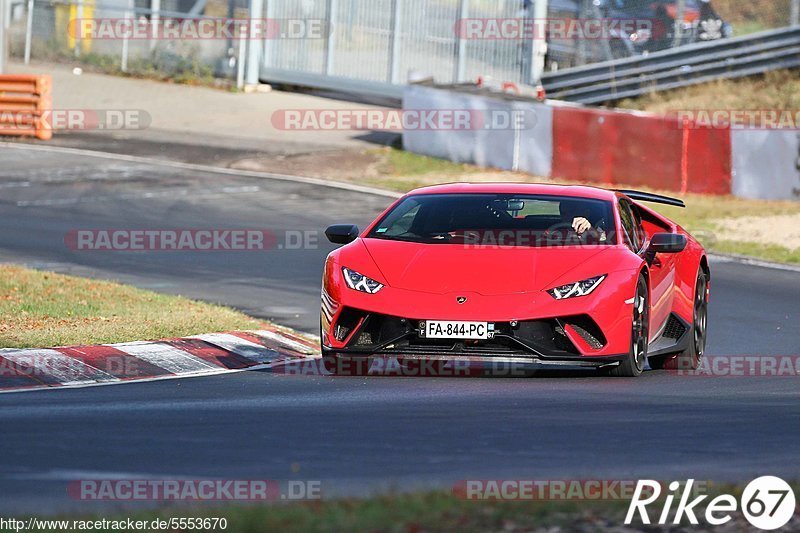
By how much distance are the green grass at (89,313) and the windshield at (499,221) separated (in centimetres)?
204

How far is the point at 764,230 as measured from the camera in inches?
855

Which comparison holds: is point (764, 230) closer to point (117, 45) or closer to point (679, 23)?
point (679, 23)

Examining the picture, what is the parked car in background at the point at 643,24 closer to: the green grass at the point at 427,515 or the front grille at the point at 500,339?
the front grille at the point at 500,339

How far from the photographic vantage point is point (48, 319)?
1214cm

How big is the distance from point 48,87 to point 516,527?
89.2 ft

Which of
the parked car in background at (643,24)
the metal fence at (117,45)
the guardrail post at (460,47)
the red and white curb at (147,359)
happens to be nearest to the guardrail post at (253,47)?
the metal fence at (117,45)

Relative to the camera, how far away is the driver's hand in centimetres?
1048

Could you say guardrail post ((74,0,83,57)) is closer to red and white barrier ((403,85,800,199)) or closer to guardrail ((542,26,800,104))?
guardrail ((542,26,800,104))

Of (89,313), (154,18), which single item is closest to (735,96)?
(154,18)

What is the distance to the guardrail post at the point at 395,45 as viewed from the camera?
1443 inches

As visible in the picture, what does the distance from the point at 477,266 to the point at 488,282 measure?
195 millimetres

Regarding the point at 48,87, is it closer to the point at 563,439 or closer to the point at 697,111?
the point at 697,111

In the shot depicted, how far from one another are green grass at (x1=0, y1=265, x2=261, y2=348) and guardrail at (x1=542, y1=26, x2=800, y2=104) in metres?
20.9

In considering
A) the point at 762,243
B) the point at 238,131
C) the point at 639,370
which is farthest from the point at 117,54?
the point at 639,370
